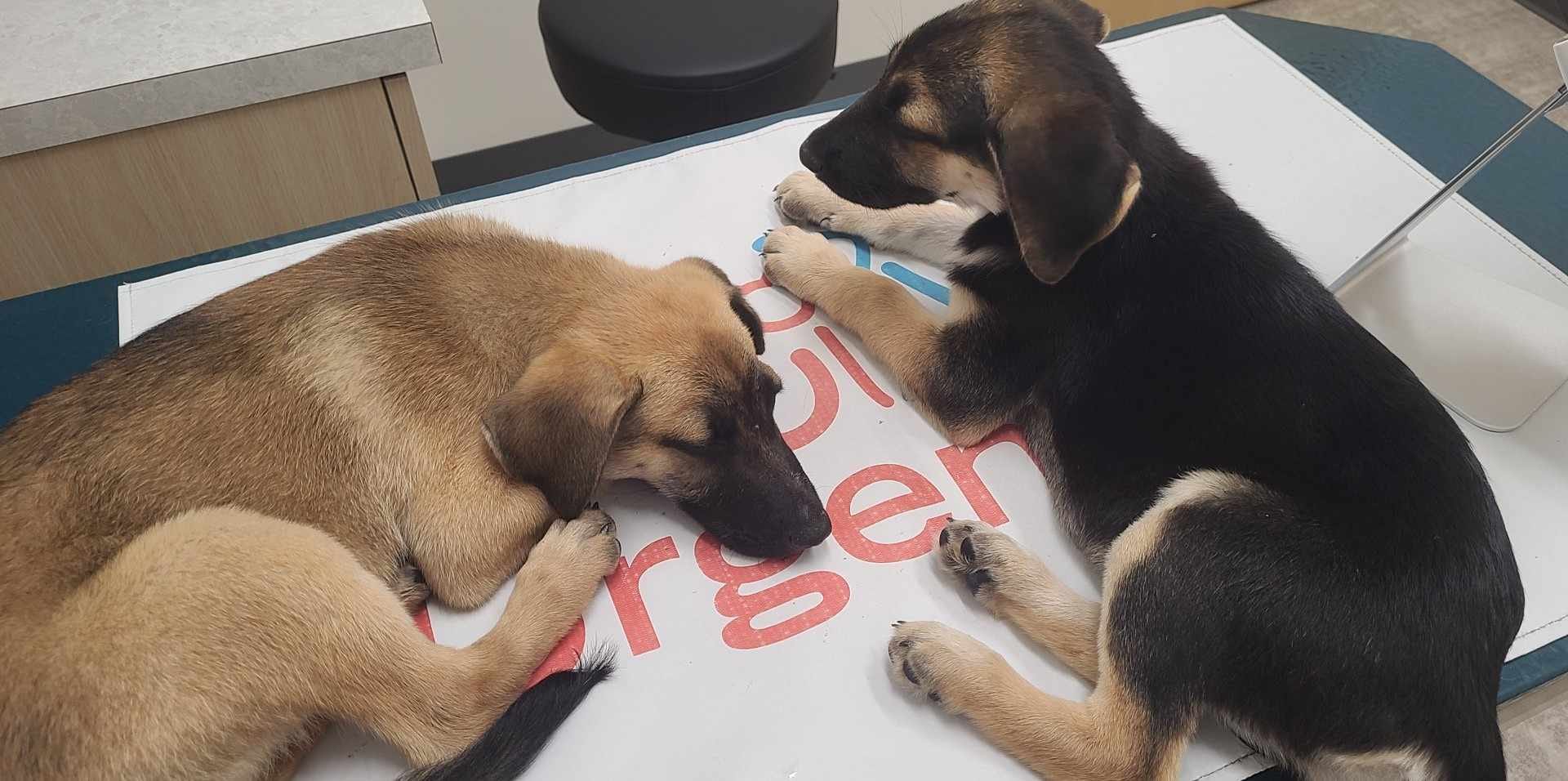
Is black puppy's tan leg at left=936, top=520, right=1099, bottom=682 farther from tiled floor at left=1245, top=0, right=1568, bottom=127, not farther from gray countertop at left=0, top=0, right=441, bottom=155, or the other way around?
tiled floor at left=1245, top=0, right=1568, bottom=127

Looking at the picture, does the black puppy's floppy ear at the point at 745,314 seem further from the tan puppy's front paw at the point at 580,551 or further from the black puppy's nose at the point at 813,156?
the tan puppy's front paw at the point at 580,551

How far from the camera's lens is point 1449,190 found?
2.17m

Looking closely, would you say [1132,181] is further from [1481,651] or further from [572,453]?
[572,453]

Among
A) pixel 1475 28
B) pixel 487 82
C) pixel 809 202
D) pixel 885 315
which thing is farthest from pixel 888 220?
pixel 1475 28

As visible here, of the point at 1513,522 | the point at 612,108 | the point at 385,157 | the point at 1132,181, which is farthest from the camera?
the point at 612,108

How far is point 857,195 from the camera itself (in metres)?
2.12

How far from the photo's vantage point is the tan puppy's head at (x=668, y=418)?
5.46ft

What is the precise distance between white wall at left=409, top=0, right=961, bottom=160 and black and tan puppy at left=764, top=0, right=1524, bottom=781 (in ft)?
7.15

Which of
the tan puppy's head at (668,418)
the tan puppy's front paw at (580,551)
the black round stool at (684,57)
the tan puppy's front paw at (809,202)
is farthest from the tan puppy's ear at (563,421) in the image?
the black round stool at (684,57)

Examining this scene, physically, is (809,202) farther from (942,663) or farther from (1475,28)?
(1475,28)

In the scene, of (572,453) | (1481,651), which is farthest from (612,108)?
(1481,651)

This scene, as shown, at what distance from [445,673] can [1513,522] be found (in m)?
2.10

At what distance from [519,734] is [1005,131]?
1295 mm

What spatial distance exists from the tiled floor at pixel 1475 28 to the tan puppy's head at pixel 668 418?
4343 millimetres
